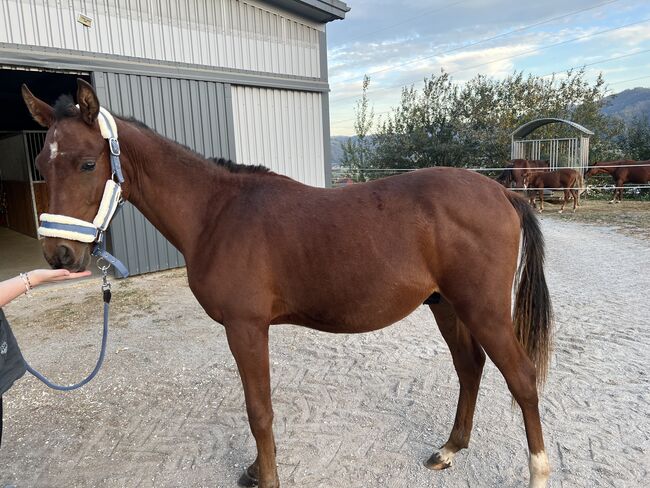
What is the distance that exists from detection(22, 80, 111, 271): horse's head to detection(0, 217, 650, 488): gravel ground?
54.7 inches

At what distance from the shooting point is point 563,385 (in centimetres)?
317

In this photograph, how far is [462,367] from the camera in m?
2.55

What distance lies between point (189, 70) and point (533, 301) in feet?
21.4

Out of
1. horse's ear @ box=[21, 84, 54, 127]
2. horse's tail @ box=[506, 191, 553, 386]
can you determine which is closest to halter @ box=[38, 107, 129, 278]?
horse's ear @ box=[21, 84, 54, 127]

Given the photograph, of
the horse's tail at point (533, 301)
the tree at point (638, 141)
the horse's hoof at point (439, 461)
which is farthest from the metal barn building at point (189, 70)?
the tree at point (638, 141)

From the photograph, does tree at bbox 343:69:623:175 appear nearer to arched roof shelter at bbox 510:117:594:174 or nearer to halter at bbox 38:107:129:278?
arched roof shelter at bbox 510:117:594:174

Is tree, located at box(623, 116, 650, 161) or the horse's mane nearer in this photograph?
the horse's mane

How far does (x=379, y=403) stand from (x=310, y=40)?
299 inches

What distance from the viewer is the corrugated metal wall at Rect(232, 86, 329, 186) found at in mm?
7867

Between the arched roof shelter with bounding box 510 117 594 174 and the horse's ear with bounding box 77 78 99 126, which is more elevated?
the arched roof shelter with bounding box 510 117 594 174

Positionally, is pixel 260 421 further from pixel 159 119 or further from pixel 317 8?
pixel 317 8

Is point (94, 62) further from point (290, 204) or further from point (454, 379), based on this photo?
point (454, 379)

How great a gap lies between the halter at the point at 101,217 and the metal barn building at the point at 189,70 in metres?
3.10

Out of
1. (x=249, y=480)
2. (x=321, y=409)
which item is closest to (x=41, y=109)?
(x=249, y=480)
